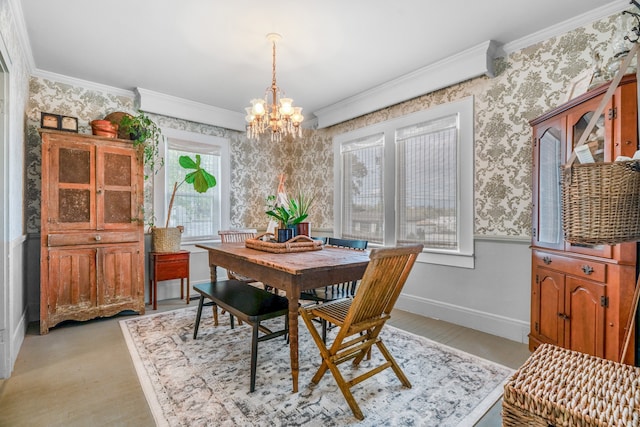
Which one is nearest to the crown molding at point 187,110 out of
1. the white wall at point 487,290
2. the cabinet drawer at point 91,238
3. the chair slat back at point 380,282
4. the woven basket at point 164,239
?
the woven basket at point 164,239

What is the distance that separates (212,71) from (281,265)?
2623mm

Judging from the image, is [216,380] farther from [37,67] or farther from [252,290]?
[37,67]

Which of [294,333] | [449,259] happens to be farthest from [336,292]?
[449,259]

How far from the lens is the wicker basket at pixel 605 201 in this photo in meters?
0.97

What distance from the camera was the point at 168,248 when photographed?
3.95m

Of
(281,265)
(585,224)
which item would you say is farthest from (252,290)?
(585,224)

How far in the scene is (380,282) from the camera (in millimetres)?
1832

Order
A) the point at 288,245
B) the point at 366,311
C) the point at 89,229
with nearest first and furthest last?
the point at 366,311 → the point at 288,245 → the point at 89,229

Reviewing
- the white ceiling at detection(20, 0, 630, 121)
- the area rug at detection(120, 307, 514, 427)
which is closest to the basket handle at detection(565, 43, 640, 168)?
the area rug at detection(120, 307, 514, 427)

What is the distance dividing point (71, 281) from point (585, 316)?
14.6 feet

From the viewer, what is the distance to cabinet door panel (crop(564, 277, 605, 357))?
201cm

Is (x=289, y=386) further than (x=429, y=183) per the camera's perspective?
No

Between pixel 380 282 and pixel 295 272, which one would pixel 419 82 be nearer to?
pixel 380 282

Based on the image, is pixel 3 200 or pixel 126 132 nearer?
pixel 3 200
